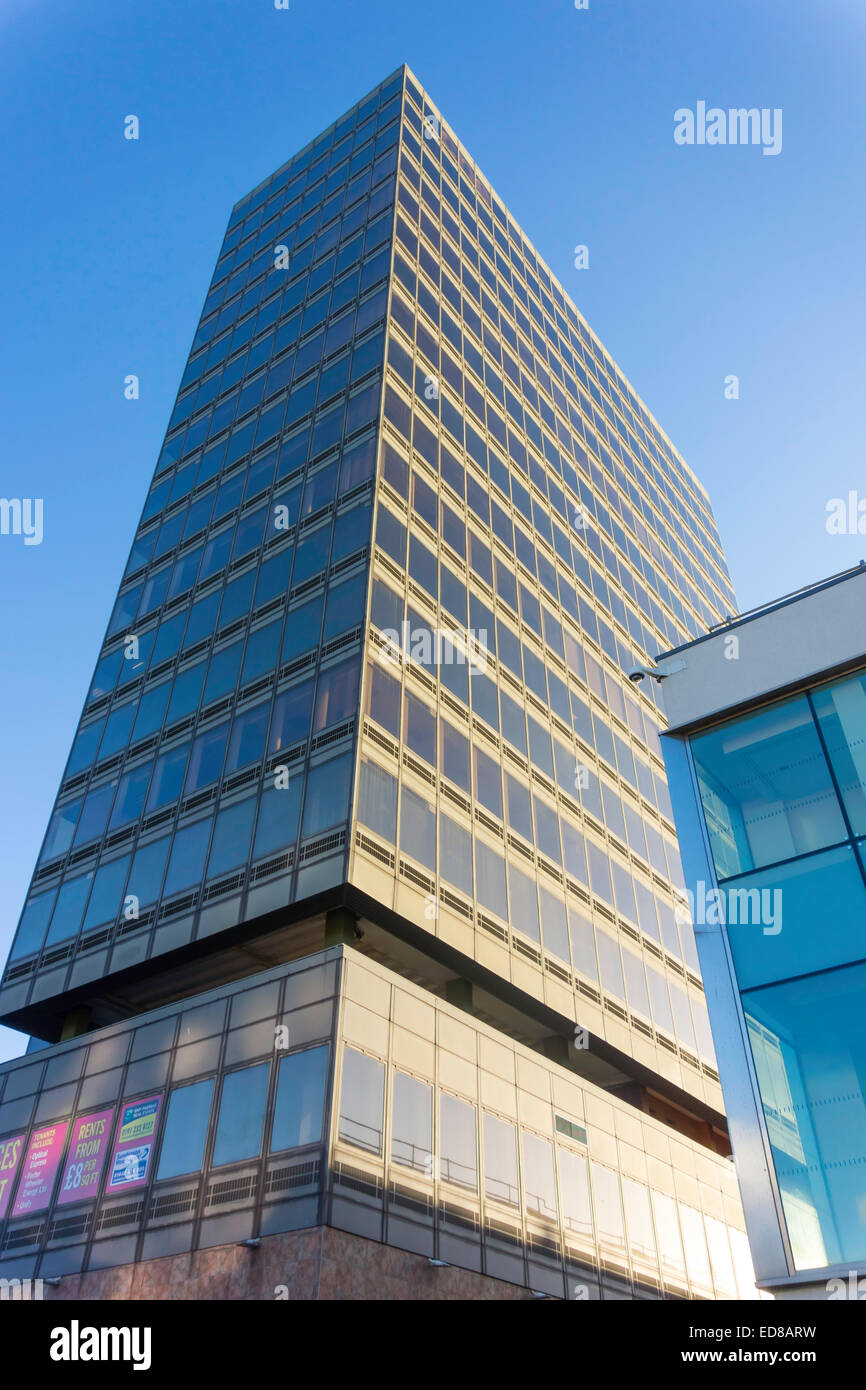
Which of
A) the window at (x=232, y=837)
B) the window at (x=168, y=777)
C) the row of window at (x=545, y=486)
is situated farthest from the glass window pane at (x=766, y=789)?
the row of window at (x=545, y=486)

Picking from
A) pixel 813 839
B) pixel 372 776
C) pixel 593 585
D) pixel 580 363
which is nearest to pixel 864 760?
pixel 813 839

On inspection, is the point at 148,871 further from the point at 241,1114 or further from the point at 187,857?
the point at 241,1114

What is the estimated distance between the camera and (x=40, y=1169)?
2716 centimetres

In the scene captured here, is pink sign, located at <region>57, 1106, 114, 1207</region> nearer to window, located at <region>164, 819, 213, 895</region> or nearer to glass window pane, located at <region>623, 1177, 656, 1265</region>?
window, located at <region>164, 819, 213, 895</region>

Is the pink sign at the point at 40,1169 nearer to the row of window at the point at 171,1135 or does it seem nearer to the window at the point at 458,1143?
the row of window at the point at 171,1135

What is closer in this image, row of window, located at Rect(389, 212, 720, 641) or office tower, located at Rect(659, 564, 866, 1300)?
office tower, located at Rect(659, 564, 866, 1300)

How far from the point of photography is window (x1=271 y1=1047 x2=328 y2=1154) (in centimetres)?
2256

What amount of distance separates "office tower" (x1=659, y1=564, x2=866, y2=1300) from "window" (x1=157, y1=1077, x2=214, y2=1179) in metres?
14.0

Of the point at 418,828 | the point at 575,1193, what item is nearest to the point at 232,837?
the point at 418,828

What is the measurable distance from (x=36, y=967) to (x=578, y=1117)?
55.2 feet

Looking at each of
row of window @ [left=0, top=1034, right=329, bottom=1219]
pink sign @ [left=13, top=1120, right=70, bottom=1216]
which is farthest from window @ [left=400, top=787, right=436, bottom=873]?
pink sign @ [left=13, top=1120, right=70, bottom=1216]

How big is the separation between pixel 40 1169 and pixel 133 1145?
3466 millimetres

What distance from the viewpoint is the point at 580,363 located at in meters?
64.1
